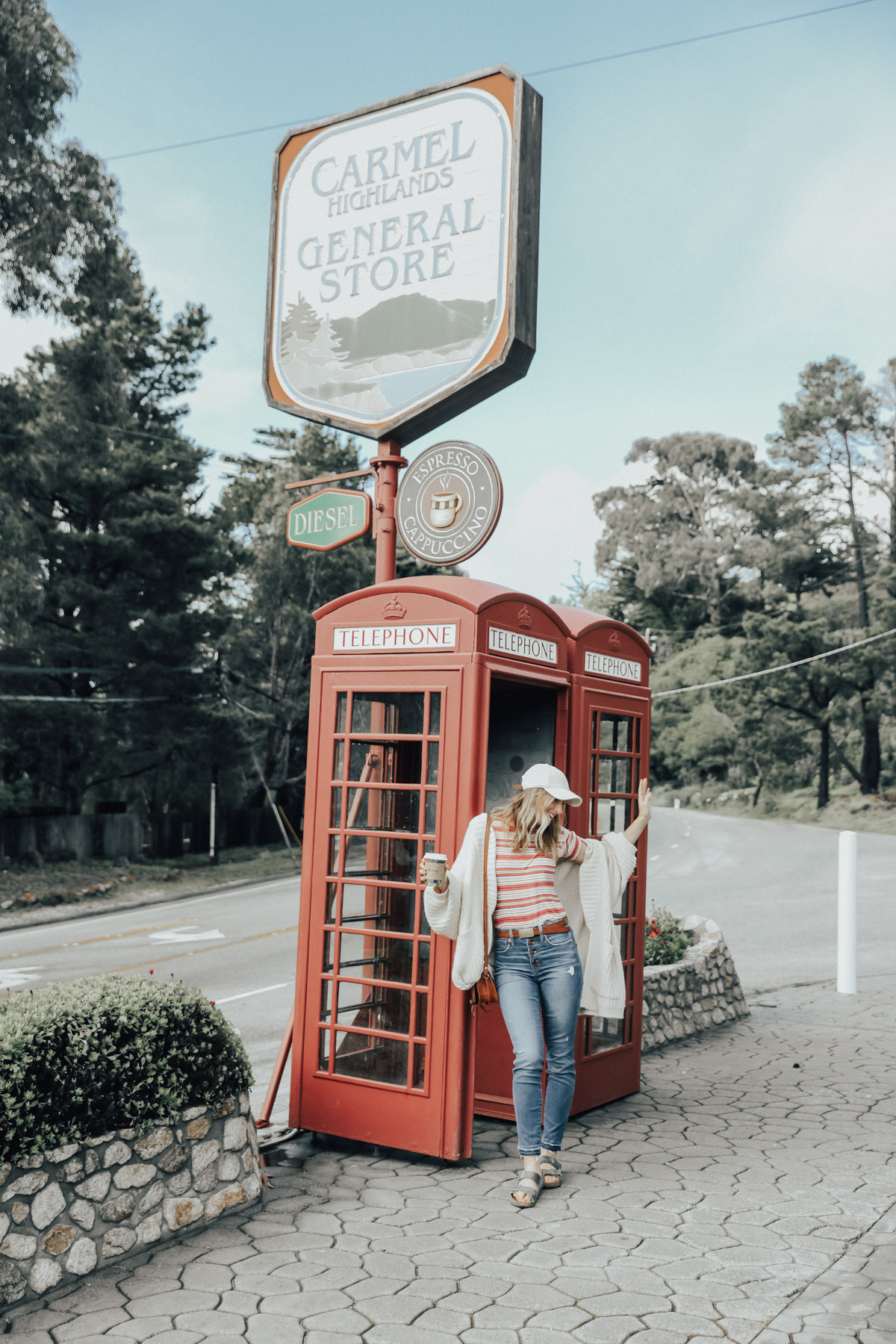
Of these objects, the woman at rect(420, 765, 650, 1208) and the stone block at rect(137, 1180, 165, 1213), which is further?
the woman at rect(420, 765, 650, 1208)

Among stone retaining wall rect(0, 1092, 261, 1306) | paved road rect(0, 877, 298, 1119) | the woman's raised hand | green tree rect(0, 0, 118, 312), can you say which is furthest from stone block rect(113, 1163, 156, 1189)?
green tree rect(0, 0, 118, 312)

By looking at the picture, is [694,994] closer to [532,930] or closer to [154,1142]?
[532,930]

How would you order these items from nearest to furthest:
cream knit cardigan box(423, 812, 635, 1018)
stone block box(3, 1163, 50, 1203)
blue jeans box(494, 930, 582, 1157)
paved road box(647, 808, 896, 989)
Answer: stone block box(3, 1163, 50, 1203)
blue jeans box(494, 930, 582, 1157)
cream knit cardigan box(423, 812, 635, 1018)
paved road box(647, 808, 896, 989)

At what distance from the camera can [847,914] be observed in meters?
10.5

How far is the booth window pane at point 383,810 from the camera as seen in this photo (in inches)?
228

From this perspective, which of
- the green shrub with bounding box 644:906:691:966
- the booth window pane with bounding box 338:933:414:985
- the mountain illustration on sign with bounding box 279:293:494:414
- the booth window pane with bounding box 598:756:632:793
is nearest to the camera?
the booth window pane with bounding box 338:933:414:985

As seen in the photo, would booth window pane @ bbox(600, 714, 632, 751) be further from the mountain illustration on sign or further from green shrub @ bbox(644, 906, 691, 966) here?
green shrub @ bbox(644, 906, 691, 966)

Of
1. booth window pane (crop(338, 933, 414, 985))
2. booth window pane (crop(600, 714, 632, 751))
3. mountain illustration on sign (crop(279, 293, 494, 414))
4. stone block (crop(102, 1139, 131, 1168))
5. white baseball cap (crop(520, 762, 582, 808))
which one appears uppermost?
mountain illustration on sign (crop(279, 293, 494, 414))

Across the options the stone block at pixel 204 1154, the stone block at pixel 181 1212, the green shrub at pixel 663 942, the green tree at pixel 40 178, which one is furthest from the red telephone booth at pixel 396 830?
the green tree at pixel 40 178

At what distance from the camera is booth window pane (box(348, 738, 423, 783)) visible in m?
5.86

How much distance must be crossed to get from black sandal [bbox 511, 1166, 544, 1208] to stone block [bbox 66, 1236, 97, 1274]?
5.81 ft

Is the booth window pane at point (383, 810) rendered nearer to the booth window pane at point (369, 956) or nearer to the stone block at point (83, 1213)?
the booth window pane at point (369, 956)

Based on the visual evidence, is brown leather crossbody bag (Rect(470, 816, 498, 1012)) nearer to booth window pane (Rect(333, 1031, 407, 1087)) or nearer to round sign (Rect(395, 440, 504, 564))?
booth window pane (Rect(333, 1031, 407, 1087))

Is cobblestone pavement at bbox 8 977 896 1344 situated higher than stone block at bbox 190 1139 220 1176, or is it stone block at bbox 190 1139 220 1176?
stone block at bbox 190 1139 220 1176
